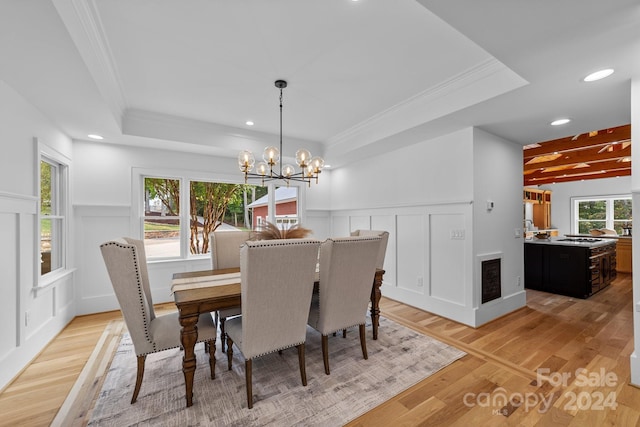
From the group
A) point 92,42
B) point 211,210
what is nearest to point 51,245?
point 211,210

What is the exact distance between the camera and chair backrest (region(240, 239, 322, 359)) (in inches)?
65.1

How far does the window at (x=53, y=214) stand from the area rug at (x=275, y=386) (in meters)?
1.45

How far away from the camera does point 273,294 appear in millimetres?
1755

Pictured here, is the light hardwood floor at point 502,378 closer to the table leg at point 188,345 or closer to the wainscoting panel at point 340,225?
the table leg at point 188,345

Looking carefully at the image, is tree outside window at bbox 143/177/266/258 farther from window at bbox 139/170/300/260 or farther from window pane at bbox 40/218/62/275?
window pane at bbox 40/218/62/275

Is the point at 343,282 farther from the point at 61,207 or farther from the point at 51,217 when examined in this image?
the point at 61,207

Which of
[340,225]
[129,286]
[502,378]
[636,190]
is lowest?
[502,378]

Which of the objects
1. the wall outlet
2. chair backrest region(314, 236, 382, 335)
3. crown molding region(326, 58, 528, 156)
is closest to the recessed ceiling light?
→ crown molding region(326, 58, 528, 156)

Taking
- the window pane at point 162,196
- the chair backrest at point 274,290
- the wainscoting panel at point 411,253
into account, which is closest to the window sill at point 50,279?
the window pane at point 162,196

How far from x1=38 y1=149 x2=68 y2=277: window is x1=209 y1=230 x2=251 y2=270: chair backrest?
1.79m

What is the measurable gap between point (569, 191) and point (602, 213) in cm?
94

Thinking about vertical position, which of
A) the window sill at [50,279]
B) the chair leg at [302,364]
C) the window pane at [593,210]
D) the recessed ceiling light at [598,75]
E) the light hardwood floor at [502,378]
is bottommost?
the light hardwood floor at [502,378]

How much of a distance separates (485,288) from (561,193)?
7.34 m

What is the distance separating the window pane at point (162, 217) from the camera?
400 centimetres
